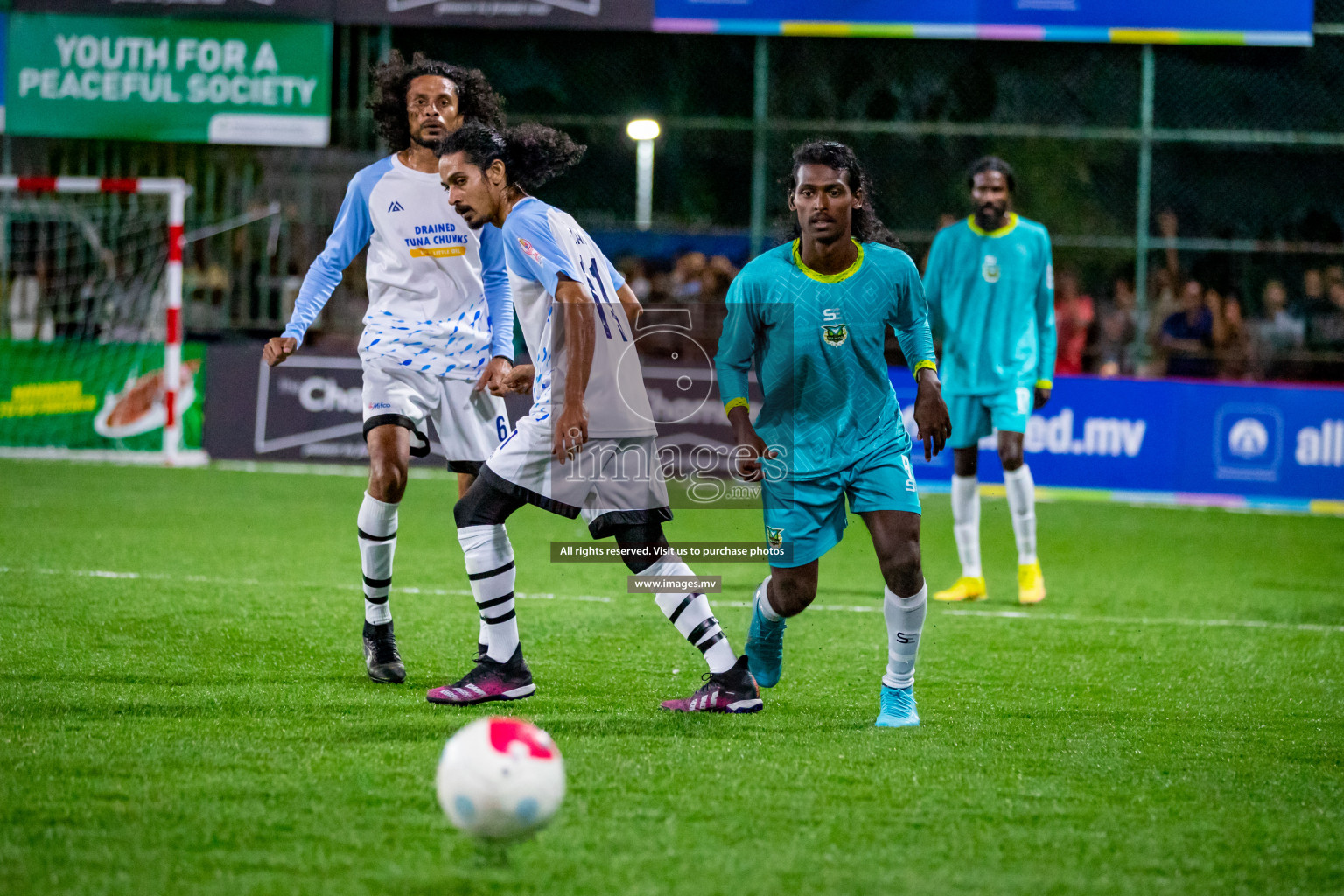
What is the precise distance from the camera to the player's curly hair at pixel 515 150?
16.4ft

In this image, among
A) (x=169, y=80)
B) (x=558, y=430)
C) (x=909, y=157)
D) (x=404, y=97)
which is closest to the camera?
(x=558, y=430)

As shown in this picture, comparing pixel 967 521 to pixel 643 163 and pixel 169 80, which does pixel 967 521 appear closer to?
pixel 643 163

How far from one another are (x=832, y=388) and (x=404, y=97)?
2.24m

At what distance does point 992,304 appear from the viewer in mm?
8180

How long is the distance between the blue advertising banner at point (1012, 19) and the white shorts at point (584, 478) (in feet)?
35.1

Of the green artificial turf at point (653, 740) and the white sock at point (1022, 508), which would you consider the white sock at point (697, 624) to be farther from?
the white sock at point (1022, 508)

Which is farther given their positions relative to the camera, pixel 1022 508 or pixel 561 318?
pixel 1022 508

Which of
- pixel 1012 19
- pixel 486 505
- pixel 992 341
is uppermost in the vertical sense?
pixel 1012 19

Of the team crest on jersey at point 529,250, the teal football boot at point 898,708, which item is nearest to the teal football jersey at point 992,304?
the teal football boot at point 898,708

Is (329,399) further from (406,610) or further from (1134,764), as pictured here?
(1134,764)

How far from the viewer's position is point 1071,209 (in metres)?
16.0

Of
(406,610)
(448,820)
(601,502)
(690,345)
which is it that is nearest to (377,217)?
(601,502)

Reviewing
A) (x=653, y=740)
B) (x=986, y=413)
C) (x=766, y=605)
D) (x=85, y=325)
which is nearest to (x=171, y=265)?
(x=85, y=325)

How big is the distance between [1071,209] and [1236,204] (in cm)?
166
